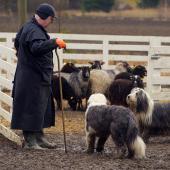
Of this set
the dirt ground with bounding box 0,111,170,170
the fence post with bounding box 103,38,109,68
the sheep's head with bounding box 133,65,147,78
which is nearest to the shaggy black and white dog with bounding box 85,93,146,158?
the dirt ground with bounding box 0,111,170,170

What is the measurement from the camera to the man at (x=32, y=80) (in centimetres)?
1223

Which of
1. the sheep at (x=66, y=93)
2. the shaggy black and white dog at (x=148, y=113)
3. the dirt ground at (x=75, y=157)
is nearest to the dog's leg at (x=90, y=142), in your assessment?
the dirt ground at (x=75, y=157)

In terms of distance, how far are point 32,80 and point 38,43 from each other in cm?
65

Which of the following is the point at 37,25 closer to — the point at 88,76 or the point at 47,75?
the point at 47,75

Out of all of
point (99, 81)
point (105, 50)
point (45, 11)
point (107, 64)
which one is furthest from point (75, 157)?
point (105, 50)

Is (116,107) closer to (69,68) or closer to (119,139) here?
(119,139)

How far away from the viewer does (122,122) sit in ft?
37.8

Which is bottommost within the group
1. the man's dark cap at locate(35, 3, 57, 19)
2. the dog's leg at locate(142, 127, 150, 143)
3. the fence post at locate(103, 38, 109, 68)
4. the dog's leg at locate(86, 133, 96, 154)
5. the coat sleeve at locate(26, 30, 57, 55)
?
the dog's leg at locate(142, 127, 150, 143)

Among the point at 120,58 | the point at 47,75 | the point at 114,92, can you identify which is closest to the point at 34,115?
the point at 47,75

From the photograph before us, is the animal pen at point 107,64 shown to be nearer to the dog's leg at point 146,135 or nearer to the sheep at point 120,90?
the sheep at point 120,90

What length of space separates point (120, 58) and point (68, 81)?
3722 millimetres

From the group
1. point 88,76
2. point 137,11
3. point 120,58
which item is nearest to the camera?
point 88,76

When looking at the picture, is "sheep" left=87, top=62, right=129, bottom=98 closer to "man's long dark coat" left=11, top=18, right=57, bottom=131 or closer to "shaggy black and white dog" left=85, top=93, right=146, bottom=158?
"man's long dark coat" left=11, top=18, right=57, bottom=131

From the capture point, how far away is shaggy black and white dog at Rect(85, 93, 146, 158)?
11500mm
